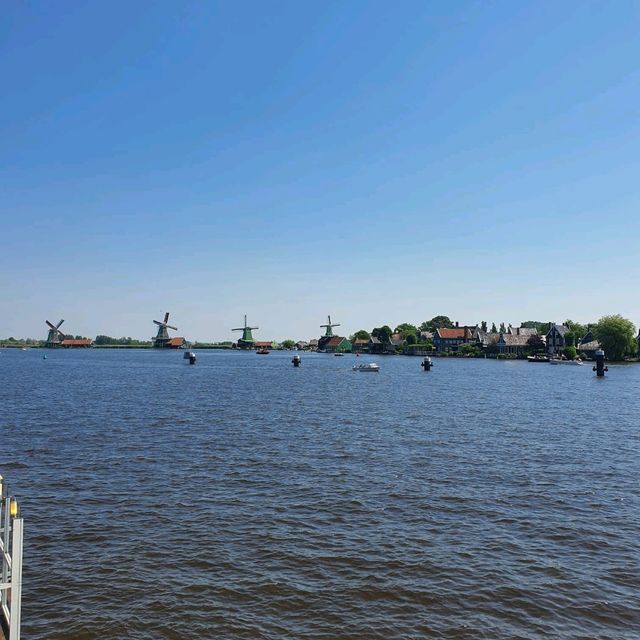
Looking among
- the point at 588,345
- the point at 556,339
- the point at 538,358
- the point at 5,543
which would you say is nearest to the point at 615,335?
the point at 588,345

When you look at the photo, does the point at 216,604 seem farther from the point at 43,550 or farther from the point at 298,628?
the point at 43,550

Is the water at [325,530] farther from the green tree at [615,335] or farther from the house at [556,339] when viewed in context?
the house at [556,339]

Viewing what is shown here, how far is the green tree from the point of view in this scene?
15312cm

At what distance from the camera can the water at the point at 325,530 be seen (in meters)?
12.5

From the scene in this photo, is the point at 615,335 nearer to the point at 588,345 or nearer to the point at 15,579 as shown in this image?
the point at 588,345

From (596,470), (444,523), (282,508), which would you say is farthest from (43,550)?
(596,470)

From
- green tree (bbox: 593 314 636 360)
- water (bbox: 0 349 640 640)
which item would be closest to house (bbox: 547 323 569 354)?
green tree (bbox: 593 314 636 360)

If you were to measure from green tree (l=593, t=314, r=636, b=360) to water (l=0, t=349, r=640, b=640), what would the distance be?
5067 inches

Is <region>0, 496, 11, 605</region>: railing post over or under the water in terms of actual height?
over

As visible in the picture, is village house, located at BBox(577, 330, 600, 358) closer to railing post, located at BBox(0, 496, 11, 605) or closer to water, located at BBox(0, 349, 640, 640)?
water, located at BBox(0, 349, 640, 640)

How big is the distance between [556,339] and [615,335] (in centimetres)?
3708

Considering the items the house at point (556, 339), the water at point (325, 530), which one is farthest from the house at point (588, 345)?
the water at point (325, 530)

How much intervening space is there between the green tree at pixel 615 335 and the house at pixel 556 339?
→ 27531 millimetres

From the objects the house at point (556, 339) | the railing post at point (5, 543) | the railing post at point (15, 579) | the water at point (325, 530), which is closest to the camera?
the railing post at point (15, 579)
